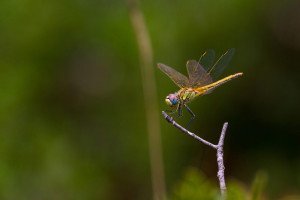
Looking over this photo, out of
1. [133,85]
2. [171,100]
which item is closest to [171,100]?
[171,100]

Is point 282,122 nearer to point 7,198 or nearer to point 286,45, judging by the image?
point 286,45

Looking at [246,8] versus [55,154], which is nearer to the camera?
[55,154]

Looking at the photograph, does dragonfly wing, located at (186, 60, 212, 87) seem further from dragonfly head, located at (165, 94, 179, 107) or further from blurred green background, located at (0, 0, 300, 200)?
blurred green background, located at (0, 0, 300, 200)

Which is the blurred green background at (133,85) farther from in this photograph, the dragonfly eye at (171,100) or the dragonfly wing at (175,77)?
the dragonfly eye at (171,100)

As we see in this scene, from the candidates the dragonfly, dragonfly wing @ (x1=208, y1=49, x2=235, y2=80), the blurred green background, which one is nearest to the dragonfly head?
the dragonfly

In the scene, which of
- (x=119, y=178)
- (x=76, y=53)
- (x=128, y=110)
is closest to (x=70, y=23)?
(x=76, y=53)

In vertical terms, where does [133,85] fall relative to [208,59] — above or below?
below

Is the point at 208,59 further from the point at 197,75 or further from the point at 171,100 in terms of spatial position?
the point at 171,100
